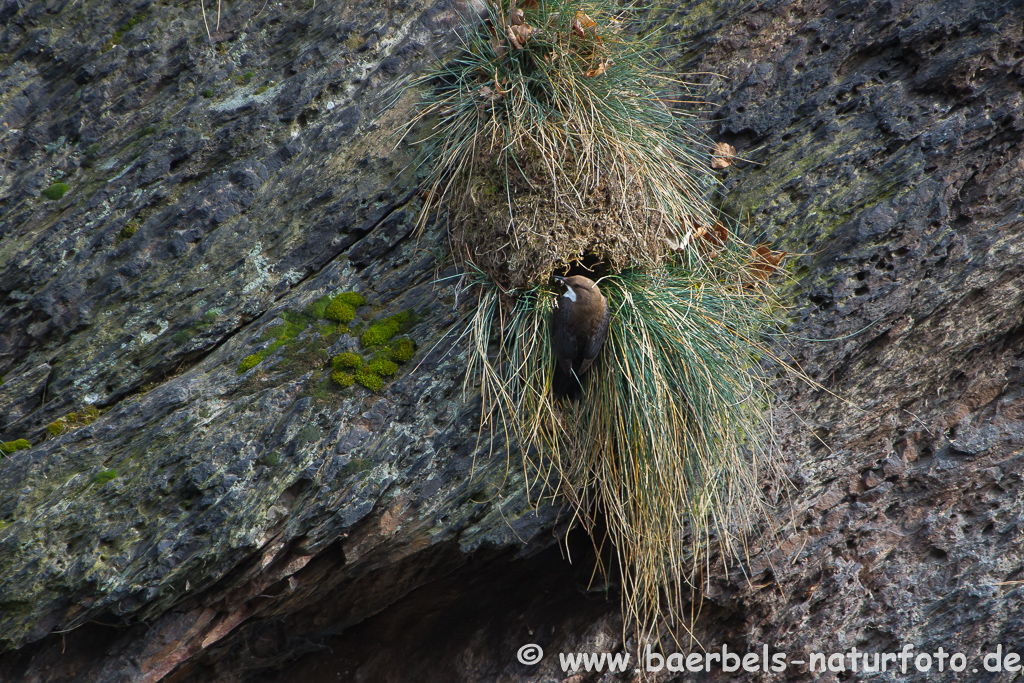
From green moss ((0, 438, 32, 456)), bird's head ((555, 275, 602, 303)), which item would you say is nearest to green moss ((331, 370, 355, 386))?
bird's head ((555, 275, 602, 303))

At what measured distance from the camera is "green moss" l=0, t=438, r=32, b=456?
11.1ft

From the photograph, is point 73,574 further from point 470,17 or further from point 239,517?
point 470,17

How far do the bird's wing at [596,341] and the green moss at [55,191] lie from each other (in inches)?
128

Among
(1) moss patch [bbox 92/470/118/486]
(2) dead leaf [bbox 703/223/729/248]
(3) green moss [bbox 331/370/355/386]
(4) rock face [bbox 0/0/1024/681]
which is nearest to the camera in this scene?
(1) moss patch [bbox 92/470/118/486]

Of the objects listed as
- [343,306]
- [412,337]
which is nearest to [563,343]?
[412,337]

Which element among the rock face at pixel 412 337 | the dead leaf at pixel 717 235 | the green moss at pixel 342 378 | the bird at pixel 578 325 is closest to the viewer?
the bird at pixel 578 325

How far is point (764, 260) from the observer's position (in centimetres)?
374

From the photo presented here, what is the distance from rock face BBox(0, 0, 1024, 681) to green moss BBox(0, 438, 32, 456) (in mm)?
42

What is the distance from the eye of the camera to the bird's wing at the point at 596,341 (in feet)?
9.87

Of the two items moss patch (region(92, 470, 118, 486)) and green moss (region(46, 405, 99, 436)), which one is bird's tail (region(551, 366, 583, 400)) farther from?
green moss (region(46, 405, 99, 436))

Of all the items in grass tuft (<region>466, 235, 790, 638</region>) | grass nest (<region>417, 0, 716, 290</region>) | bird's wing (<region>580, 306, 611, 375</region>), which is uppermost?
grass nest (<region>417, 0, 716, 290</region>)

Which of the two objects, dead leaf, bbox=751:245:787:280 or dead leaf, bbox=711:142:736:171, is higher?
dead leaf, bbox=711:142:736:171

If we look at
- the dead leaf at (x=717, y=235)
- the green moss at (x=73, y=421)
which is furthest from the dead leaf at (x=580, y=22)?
the green moss at (x=73, y=421)
